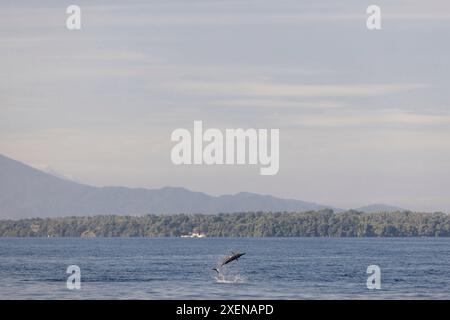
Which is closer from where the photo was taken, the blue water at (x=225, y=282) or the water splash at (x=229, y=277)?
the blue water at (x=225, y=282)

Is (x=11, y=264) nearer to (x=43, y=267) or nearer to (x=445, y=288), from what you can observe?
(x=43, y=267)

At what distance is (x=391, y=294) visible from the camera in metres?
97.7

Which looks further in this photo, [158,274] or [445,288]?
[158,274]

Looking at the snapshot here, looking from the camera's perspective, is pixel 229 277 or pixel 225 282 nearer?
pixel 225 282

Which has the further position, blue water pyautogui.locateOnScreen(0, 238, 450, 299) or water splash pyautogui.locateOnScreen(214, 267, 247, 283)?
water splash pyautogui.locateOnScreen(214, 267, 247, 283)

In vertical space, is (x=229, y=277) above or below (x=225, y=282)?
above
